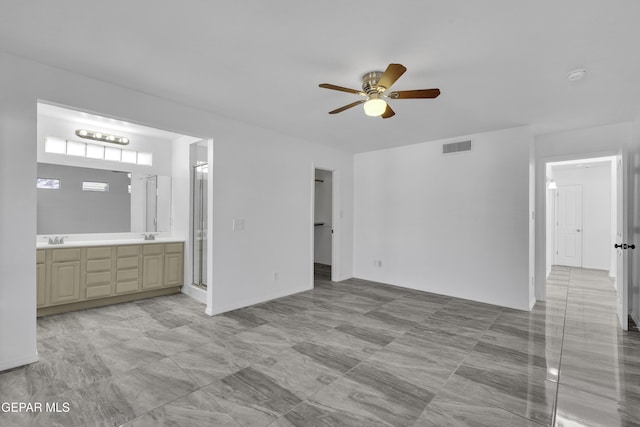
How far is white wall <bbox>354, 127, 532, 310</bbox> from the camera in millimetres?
3986

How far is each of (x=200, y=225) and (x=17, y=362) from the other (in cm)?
243

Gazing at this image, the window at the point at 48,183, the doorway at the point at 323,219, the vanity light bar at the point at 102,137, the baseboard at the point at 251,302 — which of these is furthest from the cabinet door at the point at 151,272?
the doorway at the point at 323,219

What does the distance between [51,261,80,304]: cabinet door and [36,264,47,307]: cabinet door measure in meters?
0.07

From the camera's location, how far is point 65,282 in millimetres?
3588

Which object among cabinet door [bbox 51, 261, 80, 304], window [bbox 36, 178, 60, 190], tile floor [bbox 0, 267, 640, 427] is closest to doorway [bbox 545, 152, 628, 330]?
tile floor [bbox 0, 267, 640, 427]

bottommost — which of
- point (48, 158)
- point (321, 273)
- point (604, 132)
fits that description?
point (321, 273)

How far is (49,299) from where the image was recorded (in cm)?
347

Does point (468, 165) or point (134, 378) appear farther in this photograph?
point (468, 165)

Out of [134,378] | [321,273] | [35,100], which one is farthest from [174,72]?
[321,273]

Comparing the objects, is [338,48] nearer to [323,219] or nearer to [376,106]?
[376,106]

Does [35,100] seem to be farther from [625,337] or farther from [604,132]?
[604,132]

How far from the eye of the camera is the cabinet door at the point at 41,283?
3.41m

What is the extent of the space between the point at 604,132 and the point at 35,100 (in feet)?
21.1
